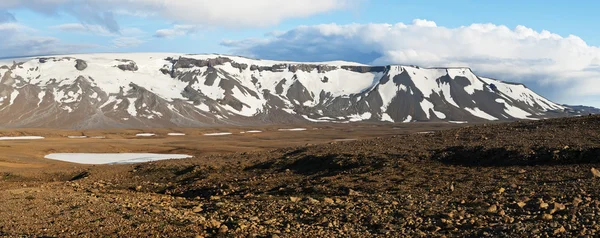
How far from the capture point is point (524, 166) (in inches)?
846

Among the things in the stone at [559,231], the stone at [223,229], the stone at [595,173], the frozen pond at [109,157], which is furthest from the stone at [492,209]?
the frozen pond at [109,157]

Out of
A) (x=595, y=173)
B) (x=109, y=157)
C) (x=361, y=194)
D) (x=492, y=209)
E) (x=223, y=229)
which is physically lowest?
(x=109, y=157)

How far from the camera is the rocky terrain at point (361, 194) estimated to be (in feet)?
44.3

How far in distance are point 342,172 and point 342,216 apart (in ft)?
30.2

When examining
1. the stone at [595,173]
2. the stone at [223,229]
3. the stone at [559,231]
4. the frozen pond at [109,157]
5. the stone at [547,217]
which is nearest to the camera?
the stone at [559,231]

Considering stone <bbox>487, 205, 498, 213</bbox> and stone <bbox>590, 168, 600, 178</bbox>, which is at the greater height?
stone <bbox>590, 168, 600, 178</bbox>

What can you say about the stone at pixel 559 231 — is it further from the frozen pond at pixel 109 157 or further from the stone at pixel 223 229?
the frozen pond at pixel 109 157

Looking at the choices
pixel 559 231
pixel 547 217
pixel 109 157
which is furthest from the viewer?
pixel 109 157

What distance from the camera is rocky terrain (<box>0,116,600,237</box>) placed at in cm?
1352

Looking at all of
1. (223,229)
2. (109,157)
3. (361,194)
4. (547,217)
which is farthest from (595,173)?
(109,157)

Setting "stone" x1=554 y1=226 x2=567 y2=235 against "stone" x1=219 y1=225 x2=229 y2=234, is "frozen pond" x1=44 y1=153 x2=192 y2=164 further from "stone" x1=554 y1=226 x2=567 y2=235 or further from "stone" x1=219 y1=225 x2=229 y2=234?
"stone" x1=554 y1=226 x2=567 y2=235

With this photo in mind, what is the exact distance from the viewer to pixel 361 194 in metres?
18.4

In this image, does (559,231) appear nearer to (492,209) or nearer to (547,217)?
(547,217)

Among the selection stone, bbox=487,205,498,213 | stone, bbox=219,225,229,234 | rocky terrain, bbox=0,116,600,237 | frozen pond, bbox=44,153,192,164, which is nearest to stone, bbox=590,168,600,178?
rocky terrain, bbox=0,116,600,237
